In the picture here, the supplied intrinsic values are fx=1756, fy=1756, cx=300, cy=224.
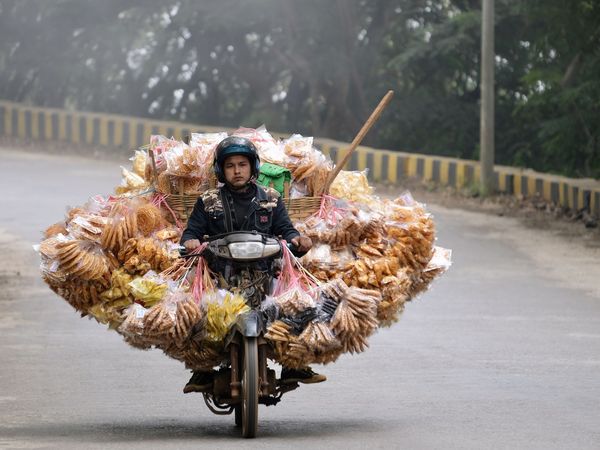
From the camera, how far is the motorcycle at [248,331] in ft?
27.8

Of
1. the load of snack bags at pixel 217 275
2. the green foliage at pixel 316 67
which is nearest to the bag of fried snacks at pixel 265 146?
the load of snack bags at pixel 217 275

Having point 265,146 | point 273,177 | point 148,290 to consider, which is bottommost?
point 148,290

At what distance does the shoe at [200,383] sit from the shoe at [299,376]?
0.37 m

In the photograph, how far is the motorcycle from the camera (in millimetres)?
8461

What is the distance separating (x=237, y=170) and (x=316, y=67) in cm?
2136

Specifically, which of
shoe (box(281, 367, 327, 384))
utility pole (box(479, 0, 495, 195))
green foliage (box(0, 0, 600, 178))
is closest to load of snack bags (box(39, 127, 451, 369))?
shoe (box(281, 367, 327, 384))

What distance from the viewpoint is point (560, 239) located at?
20.0 m

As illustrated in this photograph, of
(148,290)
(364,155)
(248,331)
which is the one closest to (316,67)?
(364,155)

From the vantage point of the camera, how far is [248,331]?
848 centimetres

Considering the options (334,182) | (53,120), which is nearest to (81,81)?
(53,120)

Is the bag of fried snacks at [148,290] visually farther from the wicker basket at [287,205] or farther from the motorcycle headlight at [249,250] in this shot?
the wicker basket at [287,205]

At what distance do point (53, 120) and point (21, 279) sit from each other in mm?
13965

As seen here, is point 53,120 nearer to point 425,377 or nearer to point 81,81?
point 81,81

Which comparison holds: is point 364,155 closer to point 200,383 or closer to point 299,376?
point 299,376
